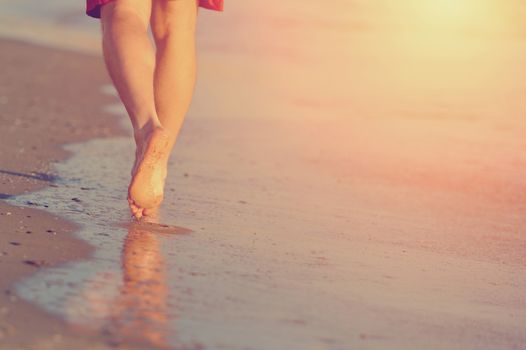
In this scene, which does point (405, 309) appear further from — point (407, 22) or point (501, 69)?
point (407, 22)

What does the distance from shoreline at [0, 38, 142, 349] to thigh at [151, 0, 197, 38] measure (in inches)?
23.6

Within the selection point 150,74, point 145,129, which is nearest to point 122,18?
point 150,74

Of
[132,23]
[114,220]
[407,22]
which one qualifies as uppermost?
[132,23]


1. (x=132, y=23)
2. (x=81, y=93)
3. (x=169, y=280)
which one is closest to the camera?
(x=169, y=280)

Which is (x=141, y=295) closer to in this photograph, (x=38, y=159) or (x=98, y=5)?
(x=98, y=5)

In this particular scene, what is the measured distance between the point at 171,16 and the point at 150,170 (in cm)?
48

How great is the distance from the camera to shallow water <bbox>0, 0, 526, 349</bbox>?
2.33m

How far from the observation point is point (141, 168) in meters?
3.06

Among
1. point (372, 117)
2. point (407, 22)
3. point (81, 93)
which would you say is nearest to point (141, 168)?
point (372, 117)

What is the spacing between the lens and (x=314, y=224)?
3.70m

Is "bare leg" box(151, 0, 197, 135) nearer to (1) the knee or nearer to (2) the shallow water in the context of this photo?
(1) the knee

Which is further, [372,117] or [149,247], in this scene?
[372,117]

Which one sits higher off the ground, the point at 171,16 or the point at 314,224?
the point at 171,16

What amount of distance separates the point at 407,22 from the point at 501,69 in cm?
456
